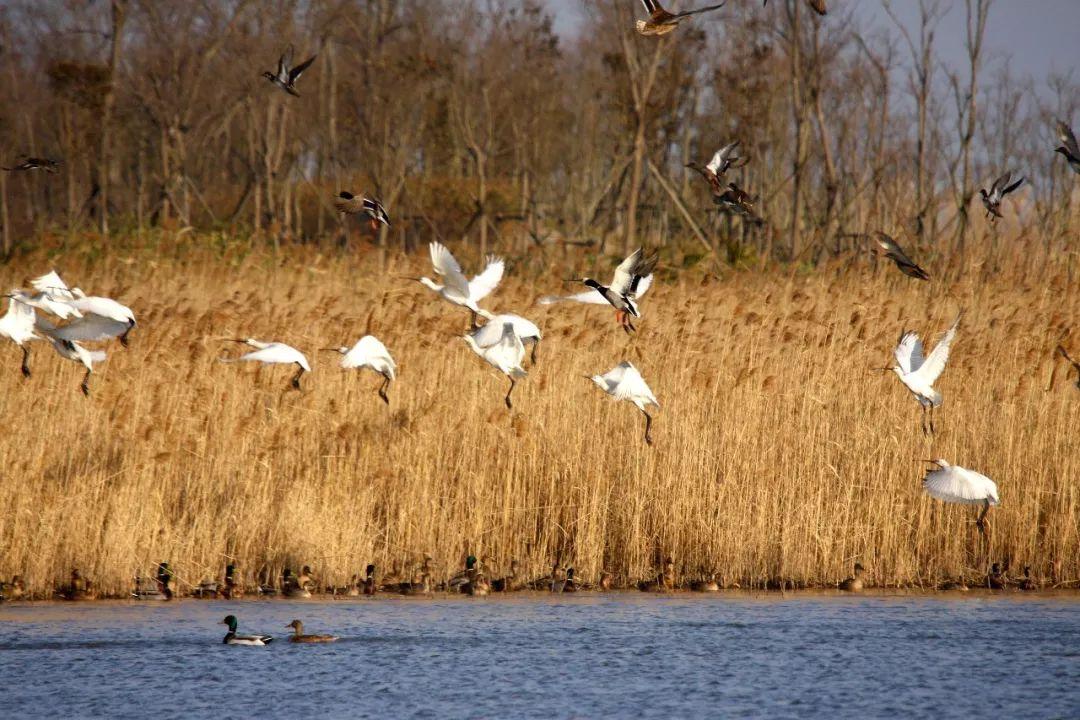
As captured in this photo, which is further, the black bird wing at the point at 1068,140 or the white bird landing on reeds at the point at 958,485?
the black bird wing at the point at 1068,140

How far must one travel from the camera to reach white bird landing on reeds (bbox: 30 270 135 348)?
27.0 feet

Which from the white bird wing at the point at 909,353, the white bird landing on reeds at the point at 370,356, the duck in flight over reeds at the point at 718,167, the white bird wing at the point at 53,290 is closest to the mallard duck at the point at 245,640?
the white bird landing on reeds at the point at 370,356

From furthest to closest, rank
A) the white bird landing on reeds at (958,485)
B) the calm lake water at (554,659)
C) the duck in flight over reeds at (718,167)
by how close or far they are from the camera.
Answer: the duck in flight over reeds at (718,167)
the white bird landing on reeds at (958,485)
the calm lake water at (554,659)

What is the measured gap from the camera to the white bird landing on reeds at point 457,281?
830 cm

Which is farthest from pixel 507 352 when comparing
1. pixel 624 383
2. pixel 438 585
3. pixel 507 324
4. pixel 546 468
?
pixel 438 585

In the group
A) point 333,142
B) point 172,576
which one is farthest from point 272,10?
point 172,576

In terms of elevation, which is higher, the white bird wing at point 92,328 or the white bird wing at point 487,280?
the white bird wing at point 487,280

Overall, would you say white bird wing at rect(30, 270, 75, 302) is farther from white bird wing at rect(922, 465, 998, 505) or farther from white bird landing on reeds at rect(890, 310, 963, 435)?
white bird wing at rect(922, 465, 998, 505)

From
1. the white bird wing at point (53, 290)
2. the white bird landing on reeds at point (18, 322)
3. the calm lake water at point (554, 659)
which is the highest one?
the white bird wing at point (53, 290)

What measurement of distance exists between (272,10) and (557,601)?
71.5ft

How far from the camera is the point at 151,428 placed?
9492mm

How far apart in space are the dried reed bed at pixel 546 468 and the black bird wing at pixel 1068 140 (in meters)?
2.07

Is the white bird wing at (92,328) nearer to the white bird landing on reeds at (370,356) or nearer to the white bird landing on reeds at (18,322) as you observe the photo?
the white bird landing on reeds at (18,322)

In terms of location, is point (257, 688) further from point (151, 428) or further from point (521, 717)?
point (151, 428)
